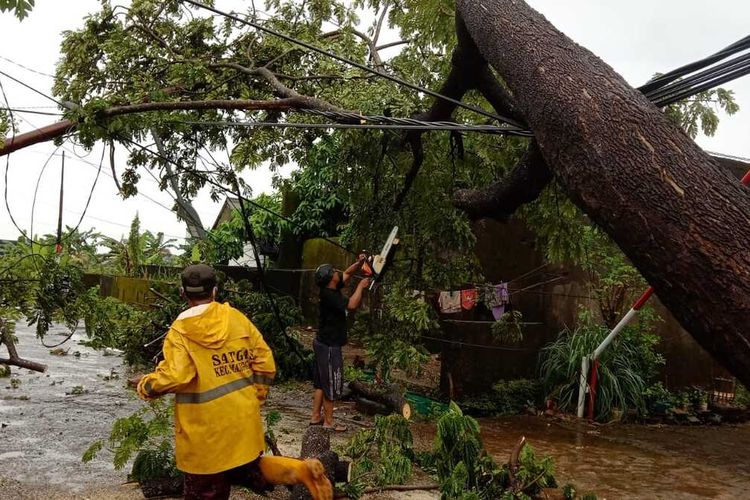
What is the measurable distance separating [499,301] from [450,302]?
2.91 feet

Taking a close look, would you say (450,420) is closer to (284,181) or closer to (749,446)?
(749,446)

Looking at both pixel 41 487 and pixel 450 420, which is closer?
pixel 41 487

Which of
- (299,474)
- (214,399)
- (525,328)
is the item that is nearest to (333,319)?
(299,474)

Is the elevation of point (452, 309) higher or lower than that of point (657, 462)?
higher

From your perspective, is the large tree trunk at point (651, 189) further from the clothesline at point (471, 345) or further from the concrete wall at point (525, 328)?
the concrete wall at point (525, 328)

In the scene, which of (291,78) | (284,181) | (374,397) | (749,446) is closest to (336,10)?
(291,78)

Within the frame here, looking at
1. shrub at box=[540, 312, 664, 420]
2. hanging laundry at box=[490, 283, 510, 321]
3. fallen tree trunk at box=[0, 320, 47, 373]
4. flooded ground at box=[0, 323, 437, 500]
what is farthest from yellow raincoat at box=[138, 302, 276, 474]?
shrub at box=[540, 312, 664, 420]

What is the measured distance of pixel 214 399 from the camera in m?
3.34

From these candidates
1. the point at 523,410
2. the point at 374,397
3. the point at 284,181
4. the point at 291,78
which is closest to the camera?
the point at 374,397

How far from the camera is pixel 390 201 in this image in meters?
7.83

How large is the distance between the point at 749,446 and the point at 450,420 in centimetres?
526

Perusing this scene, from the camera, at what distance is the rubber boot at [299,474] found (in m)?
3.53

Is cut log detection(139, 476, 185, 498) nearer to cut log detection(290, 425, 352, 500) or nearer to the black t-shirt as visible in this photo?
cut log detection(290, 425, 352, 500)

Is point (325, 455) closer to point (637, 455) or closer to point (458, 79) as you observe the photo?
point (458, 79)
